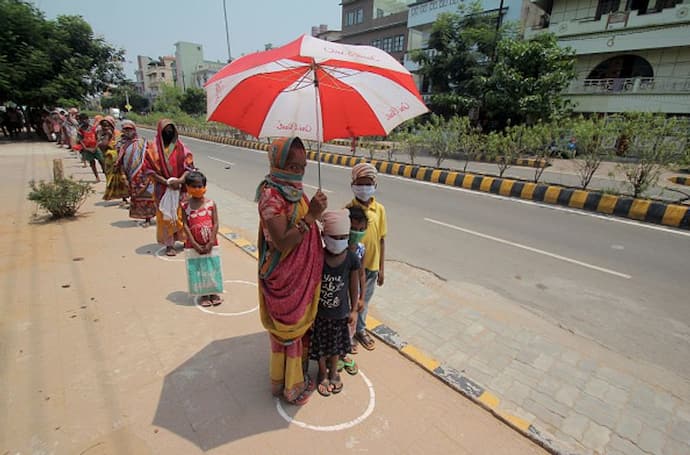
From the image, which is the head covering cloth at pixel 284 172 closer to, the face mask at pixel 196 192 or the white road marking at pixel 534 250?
the face mask at pixel 196 192

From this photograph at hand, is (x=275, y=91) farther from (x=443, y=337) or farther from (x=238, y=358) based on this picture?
(x=443, y=337)

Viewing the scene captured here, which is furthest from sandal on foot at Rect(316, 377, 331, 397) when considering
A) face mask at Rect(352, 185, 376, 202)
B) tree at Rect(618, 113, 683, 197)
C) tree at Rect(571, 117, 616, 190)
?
tree at Rect(571, 117, 616, 190)

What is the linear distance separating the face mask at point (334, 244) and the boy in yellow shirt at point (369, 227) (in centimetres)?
52

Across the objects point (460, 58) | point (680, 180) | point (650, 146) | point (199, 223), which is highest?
point (460, 58)

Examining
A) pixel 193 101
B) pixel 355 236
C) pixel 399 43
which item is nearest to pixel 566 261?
pixel 355 236

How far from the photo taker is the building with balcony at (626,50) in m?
17.5

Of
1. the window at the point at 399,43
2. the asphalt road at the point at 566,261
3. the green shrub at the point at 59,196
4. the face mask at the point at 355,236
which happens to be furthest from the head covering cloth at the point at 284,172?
the window at the point at 399,43

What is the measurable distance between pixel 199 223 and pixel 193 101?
4869 centimetres

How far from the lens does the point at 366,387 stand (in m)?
2.60

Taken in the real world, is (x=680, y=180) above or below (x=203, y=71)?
below

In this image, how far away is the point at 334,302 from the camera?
2.31 meters

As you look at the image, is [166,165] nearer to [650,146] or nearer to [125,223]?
[125,223]

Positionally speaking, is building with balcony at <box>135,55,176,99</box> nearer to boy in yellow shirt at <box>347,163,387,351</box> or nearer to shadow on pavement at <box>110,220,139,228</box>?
shadow on pavement at <box>110,220,139,228</box>

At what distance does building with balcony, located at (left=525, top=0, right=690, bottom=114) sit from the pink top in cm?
2143
